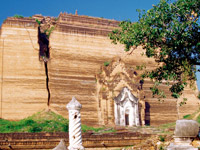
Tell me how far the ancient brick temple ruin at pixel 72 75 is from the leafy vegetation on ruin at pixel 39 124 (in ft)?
2.66

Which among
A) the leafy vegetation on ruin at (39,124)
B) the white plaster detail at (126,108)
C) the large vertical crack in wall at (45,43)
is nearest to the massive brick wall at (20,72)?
the large vertical crack in wall at (45,43)

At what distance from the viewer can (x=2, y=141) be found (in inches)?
691

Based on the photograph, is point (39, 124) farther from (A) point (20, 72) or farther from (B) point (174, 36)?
(B) point (174, 36)

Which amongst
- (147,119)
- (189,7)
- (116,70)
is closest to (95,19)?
(116,70)

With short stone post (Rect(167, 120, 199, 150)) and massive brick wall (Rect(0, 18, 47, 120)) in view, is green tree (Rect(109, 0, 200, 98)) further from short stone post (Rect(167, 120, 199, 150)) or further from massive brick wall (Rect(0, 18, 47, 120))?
massive brick wall (Rect(0, 18, 47, 120))

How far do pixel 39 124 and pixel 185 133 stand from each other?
19209mm

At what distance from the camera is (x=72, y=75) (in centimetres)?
3012

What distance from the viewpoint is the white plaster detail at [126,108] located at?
96.6 ft

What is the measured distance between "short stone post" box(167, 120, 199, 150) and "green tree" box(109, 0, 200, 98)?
20.6 ft

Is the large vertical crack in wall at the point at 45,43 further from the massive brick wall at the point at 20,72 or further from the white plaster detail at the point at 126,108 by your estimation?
the white plaster detail at the point at 126,108

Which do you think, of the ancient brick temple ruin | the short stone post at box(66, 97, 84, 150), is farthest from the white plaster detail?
the short stone post at box(66, 97, 84, 150)

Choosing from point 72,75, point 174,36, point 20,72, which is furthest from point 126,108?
point 174,36

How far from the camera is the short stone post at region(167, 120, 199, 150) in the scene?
7.64 m

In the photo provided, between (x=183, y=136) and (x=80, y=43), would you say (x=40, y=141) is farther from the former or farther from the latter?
A: (x=80, y=43)
